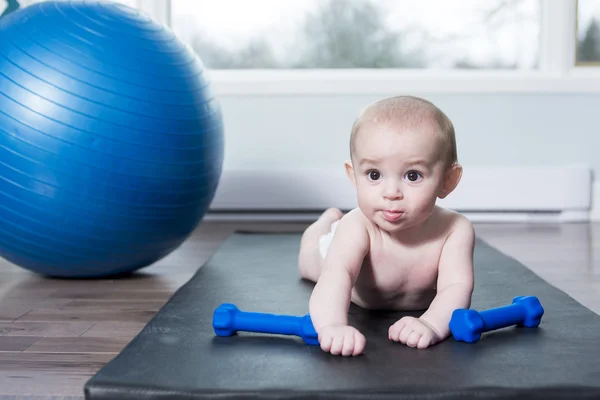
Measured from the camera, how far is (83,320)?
4.89 ft

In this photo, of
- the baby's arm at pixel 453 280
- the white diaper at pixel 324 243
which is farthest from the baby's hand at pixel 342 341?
the white diaper at pixel 324 243

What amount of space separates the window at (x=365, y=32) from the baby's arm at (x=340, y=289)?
2022 millimetres

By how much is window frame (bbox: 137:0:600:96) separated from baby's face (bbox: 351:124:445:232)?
76.3 inches

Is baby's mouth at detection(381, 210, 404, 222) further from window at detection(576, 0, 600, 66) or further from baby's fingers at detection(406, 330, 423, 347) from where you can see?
window at detection(576, 0, 600, 66)

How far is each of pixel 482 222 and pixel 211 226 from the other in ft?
3.73

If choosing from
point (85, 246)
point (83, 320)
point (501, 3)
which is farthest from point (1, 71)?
point (501, 3)

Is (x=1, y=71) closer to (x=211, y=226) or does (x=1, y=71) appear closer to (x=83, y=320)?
(x=83, y=320)

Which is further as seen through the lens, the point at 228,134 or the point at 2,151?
the point at 228,134

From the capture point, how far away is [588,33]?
10.6 feet

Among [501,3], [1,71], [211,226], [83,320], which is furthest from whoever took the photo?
[501,3]

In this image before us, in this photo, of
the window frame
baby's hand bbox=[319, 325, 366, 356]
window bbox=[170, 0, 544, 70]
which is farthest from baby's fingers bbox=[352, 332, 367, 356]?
window bbox=[170, 0, 544, 70]

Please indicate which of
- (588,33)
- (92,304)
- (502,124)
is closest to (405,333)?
(92,304)

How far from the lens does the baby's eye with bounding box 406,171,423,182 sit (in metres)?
1.24

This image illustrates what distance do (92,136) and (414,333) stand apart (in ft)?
2.73
